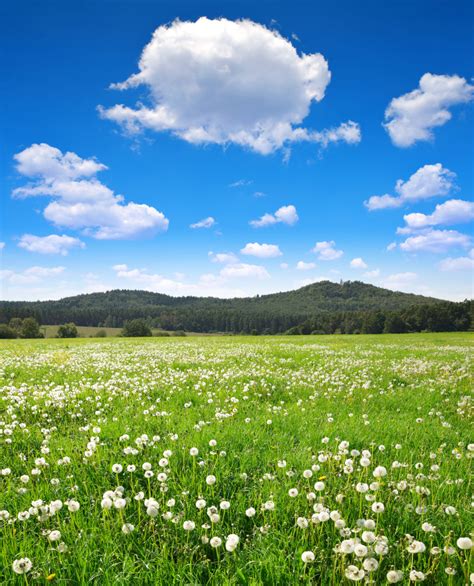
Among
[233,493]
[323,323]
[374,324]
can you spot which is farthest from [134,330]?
[233,493]

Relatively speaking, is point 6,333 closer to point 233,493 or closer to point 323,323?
point 323,323

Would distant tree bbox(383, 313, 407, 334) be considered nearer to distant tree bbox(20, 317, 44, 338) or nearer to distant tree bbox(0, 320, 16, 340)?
distant tree bbox(20, 317, 44, 338)

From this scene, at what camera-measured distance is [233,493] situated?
365 cm

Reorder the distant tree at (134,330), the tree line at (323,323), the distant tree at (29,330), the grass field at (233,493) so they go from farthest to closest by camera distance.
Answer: the distant tree at (134,330)
the tree line at (323,323)
the distant tree at (29,330)
the grass field at (233,493)

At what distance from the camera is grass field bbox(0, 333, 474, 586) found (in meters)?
2.63

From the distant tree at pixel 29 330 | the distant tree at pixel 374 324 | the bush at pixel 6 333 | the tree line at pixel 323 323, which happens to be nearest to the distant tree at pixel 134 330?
the tree line at pixel 323 323

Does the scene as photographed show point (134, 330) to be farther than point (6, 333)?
Yes

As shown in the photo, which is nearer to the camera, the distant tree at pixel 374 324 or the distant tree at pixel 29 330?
the distant tree at pixel 29 330

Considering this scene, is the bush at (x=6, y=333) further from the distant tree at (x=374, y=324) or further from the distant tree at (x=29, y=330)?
the distant tree at (x=374, y=324)

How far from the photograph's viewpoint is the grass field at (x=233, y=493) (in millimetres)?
2635

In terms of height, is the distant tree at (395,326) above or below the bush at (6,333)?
above

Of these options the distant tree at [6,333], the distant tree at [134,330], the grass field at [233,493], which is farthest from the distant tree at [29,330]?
the grass field at [233,493]

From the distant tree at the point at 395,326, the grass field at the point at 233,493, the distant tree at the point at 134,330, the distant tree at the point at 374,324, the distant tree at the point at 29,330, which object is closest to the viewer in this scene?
the grass field at the point at 233,493

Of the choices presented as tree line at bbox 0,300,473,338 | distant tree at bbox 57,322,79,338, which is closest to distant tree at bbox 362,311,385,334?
tree line at bbox 0,300,473,338
